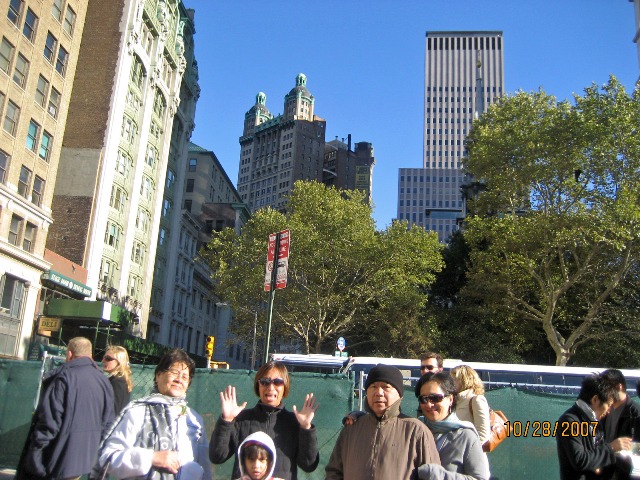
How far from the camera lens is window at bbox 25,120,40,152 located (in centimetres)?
3350

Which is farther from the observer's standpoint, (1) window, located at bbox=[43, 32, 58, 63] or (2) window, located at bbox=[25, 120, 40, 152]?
(1) window, located at bbox=[43, 32, 58, 63]

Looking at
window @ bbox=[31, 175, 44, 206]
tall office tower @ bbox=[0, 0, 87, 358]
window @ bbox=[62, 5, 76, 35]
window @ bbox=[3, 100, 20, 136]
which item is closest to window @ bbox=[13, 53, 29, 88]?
tall office tower @ bbox=[0, 0, 87, 358]

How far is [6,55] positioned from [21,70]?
139 centimetres

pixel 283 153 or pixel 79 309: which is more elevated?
pixel 283 153

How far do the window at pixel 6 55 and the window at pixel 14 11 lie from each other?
127cm

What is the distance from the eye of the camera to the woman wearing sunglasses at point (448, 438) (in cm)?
401

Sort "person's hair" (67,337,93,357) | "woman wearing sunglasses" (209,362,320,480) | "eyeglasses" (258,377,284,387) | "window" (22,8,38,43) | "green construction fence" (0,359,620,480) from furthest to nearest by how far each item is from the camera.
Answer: "window" (22,8,38,43)
"green construction fence" (0,359,620,480)
"person's hair" (67,337,93,357)
"eyeglasses" (258,377,284,387)
"woman wearing sunglasses" (209,362,320,480)

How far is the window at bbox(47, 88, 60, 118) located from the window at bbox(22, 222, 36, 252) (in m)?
6.82

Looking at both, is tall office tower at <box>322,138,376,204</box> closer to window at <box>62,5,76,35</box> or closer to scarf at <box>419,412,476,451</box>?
window at <box>62,5,76,35</box>

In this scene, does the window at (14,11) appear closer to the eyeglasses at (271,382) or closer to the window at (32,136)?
the window at (32,136)

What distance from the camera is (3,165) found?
103 ft

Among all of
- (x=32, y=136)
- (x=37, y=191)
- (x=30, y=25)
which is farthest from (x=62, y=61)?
(x=37, y=191)

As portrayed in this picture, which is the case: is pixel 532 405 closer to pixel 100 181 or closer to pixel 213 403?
pixel 213 403

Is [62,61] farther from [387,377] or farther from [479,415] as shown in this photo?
[387,377]
